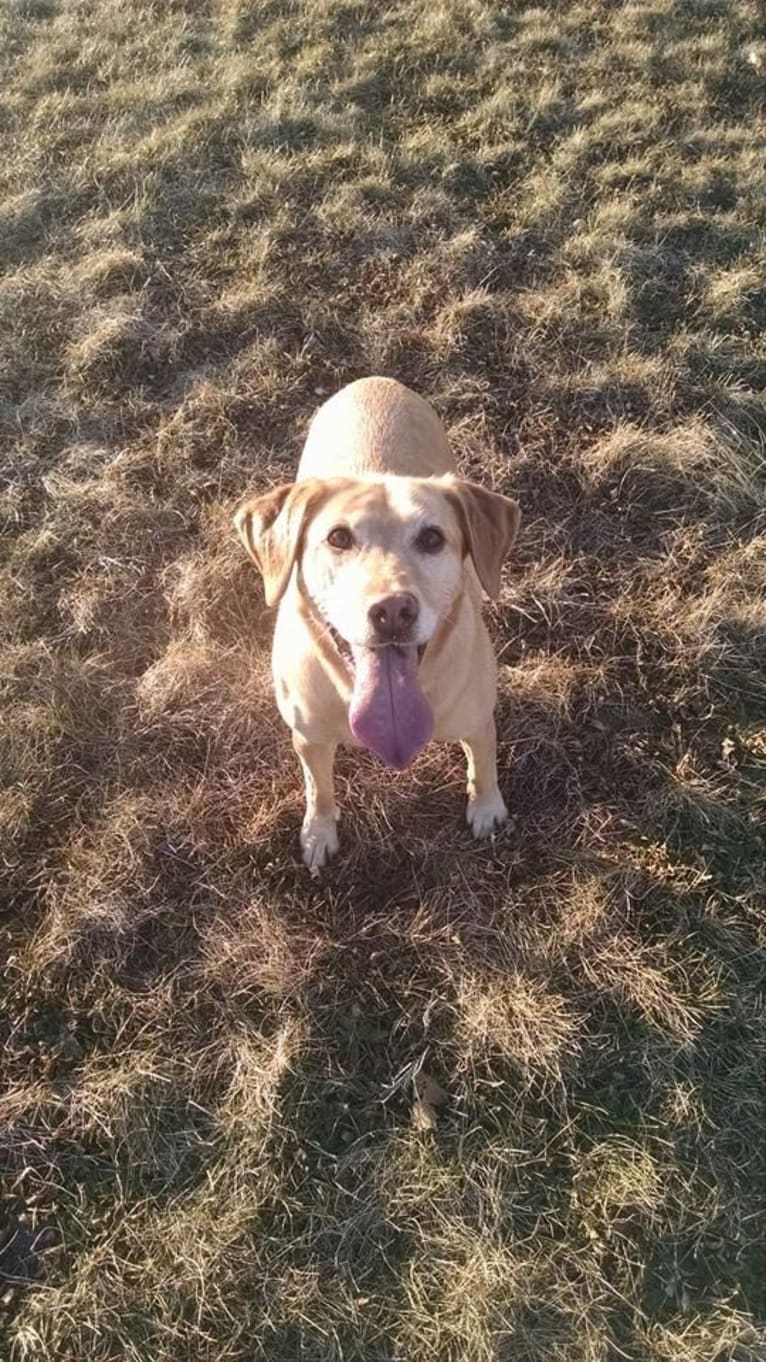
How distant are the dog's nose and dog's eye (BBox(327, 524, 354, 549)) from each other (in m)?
0.33

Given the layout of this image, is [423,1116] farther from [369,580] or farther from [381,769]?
[369,580]

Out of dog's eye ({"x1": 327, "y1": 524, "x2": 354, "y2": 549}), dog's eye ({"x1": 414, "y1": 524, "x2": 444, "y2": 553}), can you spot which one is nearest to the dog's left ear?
dog's eye ({"x1": 414, "y1": 524, "x2": 444, "y2": 553})

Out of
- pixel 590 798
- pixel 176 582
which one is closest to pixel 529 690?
pixel 590 798

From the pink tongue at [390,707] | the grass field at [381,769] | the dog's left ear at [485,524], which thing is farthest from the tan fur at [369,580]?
the grass field at [381,769]

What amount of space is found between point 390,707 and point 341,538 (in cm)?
56

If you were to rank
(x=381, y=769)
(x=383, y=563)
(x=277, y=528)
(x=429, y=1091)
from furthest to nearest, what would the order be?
(x=381, y=769), (x=429, y=1091), (x=277, y=528), (x=383, y=563)

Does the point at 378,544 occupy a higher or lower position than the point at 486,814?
higher

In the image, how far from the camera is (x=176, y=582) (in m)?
4.83

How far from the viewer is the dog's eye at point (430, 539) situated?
3105 mm

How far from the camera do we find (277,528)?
3.26m

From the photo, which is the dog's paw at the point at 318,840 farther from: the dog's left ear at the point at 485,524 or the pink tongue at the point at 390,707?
the dog's left ear at the point at 485,524

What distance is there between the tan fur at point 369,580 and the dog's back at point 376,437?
1cm

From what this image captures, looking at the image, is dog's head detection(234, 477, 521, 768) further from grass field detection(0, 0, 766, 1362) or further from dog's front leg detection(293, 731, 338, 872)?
grass field detection(0, 0, 766, 1362)

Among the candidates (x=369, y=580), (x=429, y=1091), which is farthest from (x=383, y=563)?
(x=429, y=1091)
